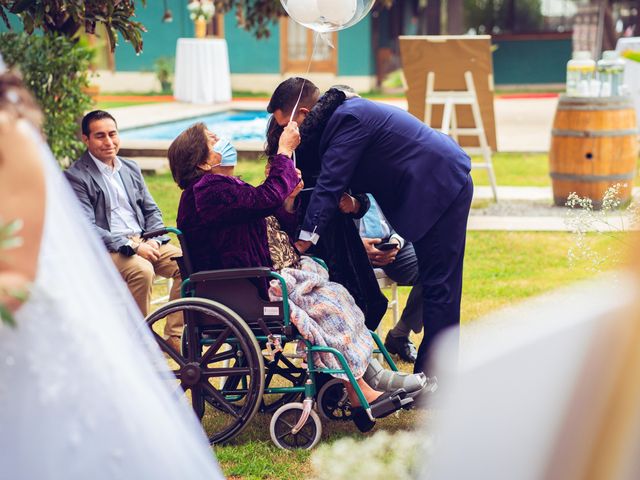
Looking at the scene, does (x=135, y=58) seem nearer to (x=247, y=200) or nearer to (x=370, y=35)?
(x=370, y=35)

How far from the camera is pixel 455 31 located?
22.1 metres

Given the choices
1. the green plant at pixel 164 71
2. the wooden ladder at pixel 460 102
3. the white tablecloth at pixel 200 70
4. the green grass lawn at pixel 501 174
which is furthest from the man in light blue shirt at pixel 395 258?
the green plant at pixel 164 71

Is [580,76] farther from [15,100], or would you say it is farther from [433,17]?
[433,17]

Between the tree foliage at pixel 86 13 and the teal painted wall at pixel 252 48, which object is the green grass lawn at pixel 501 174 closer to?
the tree foliage at pixel 86 13

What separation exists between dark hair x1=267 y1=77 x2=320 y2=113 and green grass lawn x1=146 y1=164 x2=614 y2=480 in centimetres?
38

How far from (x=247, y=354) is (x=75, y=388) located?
1748mm

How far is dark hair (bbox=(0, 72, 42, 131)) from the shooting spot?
1806 millimetres

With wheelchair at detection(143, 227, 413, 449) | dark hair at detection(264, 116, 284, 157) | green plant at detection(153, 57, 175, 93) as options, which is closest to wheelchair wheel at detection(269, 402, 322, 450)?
wheelchair at detection(143, 227, 413, 449)

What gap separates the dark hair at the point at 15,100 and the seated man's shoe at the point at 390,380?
2286mm

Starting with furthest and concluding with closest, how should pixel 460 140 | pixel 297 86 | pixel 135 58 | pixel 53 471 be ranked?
pixel 135 58
pixel 460 140
pixel 297 86
pixel 53 471

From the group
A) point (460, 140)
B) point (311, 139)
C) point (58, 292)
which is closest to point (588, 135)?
point (460, 140)

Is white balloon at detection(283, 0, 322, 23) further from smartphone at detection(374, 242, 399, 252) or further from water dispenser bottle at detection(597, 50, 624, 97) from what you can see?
water dispenser bottle at detection(597, 50, 624, 97)

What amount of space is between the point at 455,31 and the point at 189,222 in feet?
63.3

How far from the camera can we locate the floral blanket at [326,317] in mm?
3654
